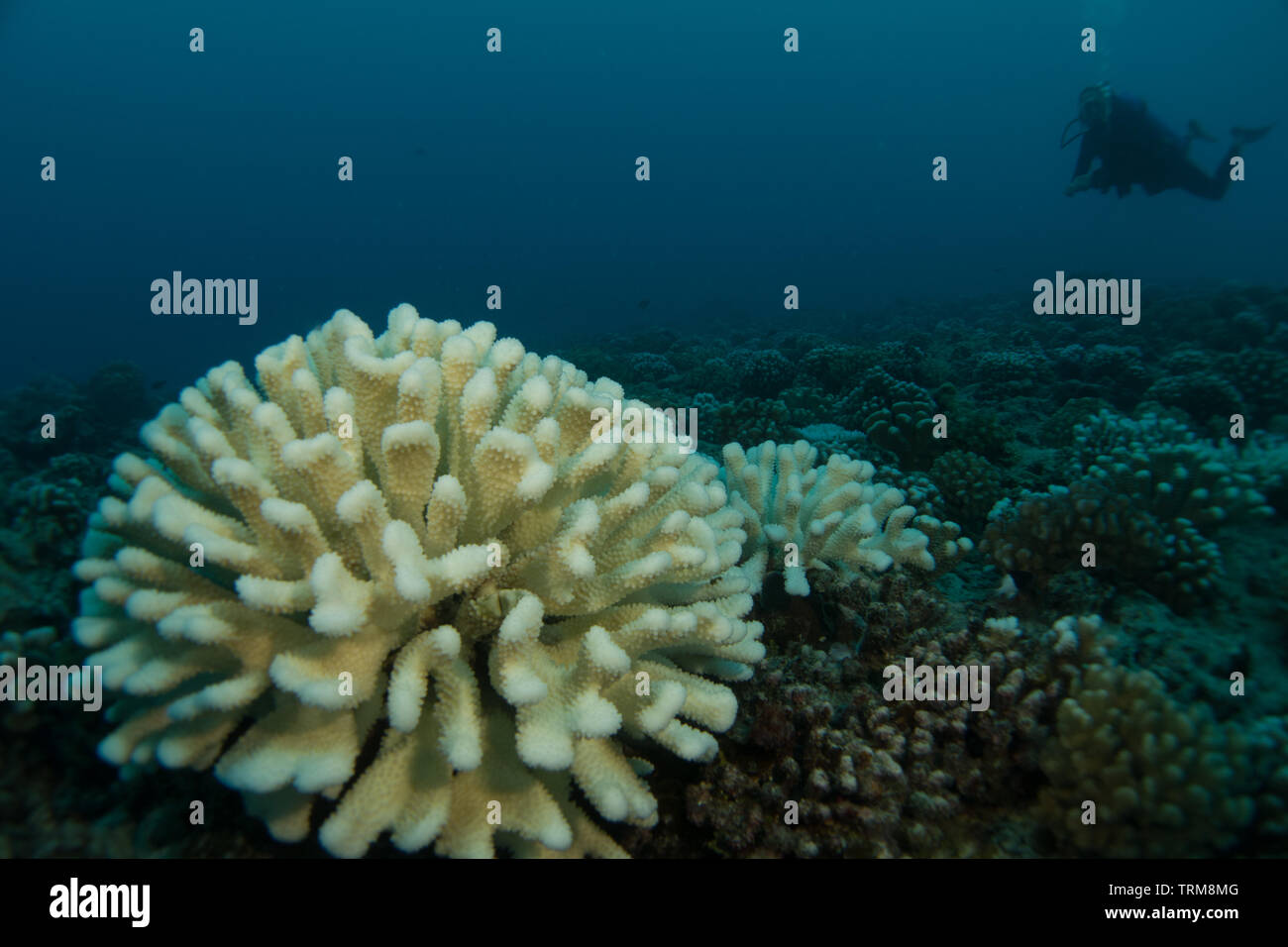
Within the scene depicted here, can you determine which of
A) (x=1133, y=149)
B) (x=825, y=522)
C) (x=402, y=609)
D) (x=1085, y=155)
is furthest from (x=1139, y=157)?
(x=402, y=609)

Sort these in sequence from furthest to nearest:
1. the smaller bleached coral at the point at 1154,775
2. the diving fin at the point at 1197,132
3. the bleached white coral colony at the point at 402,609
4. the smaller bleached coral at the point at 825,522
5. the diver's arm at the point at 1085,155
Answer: the diver's arm at the point at 1085,155 → the diving fin at the point at 1197,132 → the smaller bleached coral at the point at 825,522 → the smaller bleached coral at the point at 1154,775 → the bleached white coral colony at the point at 402,609

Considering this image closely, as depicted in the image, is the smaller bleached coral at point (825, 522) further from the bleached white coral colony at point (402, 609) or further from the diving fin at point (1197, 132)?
the diving fin at point (1197, 132)

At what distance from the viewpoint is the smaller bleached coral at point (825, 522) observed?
421 cm

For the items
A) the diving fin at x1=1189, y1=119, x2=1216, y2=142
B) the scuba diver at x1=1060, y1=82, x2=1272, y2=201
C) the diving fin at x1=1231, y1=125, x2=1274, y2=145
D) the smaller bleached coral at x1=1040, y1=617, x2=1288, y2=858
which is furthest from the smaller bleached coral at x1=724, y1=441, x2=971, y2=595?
the diving fin at x1=1189, y1=119, x2=1216, y2=142

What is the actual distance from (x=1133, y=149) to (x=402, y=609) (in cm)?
2159

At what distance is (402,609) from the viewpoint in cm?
225

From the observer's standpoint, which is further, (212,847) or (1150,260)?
(1150,260)

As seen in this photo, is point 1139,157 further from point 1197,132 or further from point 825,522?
point 825,522

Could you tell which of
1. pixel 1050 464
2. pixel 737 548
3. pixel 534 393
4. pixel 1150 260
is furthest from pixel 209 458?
pixel 1150 260

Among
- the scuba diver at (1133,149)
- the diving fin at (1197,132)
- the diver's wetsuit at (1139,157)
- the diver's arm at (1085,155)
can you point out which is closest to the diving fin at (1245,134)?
the scuba diver at (1133,149)

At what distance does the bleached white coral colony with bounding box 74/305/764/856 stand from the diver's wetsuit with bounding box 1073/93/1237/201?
1991 centimetres

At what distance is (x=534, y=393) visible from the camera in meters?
2.60
